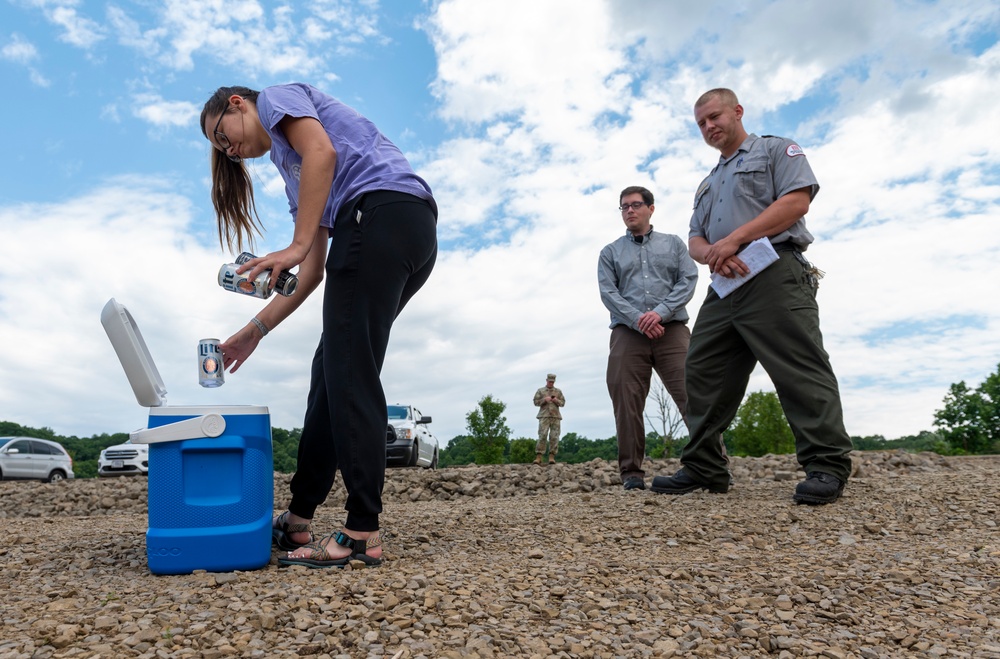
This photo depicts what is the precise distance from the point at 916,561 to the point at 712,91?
2.72 m

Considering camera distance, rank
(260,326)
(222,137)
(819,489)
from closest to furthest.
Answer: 1. (222,137)
2. (260,326)
3. (819,489)

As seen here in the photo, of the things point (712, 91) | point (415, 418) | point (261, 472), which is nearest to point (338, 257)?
point (261, 472)

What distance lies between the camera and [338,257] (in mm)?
2699

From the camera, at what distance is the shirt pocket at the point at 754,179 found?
4.16 metres

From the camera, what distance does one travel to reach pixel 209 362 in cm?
302

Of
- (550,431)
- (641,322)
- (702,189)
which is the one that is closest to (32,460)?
(550,431)

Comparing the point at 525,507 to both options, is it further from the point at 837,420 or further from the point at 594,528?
the point at 837,420

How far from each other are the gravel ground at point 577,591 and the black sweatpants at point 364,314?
1.38ft

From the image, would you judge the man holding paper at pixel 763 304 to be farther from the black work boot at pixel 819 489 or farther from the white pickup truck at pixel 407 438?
the white pickup truck at pixel 407 438

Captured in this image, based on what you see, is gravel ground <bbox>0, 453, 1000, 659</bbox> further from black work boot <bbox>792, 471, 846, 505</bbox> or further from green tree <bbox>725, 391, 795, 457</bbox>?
green tree <bbox>725, 391, 795, 457</bbox>

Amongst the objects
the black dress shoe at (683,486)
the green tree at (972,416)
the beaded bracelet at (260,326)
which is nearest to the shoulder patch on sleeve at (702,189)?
the black dress shoe at (683,486)

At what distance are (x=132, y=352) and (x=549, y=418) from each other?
11.0 metres

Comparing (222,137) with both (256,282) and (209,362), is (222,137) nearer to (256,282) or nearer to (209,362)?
(256,282)

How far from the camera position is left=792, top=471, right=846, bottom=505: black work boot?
4043mm
